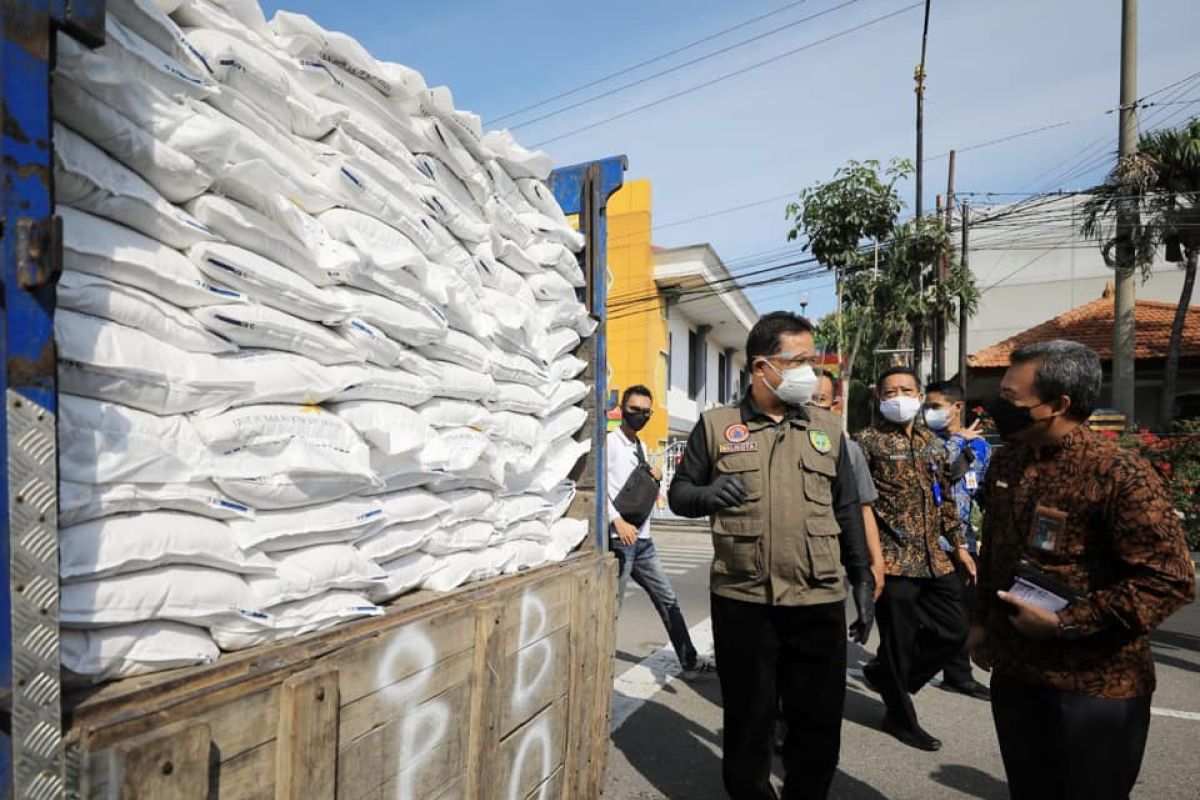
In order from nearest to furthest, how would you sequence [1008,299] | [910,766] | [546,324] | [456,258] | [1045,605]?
[1045,605]
[456,258]
[546,324]
[910,766]
[1008,299]

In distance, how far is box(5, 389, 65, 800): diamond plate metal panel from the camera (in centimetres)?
96

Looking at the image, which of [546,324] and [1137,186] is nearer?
[546,324]

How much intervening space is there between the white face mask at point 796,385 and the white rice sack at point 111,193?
2.01 meters

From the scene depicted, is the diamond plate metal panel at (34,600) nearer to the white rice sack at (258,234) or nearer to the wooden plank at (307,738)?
the wooden plank at (307,738)

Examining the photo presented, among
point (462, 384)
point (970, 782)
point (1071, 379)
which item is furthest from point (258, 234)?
point (970, 782)

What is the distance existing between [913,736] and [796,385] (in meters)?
2.13

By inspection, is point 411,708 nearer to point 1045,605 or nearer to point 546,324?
point 546,324

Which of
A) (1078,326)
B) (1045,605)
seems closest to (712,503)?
(1045,605)

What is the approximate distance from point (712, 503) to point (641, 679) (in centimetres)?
238

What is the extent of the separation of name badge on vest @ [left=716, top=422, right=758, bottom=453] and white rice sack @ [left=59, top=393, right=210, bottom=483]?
1910 mm

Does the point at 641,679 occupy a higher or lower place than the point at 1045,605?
lower

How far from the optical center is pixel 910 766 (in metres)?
3.49

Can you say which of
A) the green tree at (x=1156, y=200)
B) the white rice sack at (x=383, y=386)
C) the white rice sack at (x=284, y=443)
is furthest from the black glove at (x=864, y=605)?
the green tree at (x=1156, y=200)

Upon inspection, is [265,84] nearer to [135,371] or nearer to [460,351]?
[135,371]
